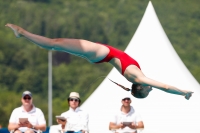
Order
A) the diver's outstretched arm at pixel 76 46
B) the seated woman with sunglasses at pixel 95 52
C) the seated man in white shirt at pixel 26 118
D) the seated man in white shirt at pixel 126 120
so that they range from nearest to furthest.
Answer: the seated woman with sunglasses at pixel 95 52
the diver's outstretched arm at pixel 76 46
the seated man in white shirt at pixel 26 118
the seated man in white shirt at pixel 126 120

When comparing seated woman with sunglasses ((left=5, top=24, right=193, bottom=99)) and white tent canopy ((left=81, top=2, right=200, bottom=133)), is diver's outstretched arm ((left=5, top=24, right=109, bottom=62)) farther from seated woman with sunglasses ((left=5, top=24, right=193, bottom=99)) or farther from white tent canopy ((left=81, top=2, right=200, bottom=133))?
white tent canopy ((left=81, top=2, right=200, bottom=133))

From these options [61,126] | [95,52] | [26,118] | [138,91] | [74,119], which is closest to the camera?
[138,91]

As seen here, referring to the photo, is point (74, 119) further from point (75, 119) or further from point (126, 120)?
point (126, 120)

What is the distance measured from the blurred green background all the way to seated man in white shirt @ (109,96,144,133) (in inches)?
1294

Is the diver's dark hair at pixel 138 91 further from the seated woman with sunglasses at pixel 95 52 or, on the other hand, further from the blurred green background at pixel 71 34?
the blurred green background at pixel 71 34

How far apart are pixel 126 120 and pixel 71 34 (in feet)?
203

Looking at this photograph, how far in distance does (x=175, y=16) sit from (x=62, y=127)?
7020 cm

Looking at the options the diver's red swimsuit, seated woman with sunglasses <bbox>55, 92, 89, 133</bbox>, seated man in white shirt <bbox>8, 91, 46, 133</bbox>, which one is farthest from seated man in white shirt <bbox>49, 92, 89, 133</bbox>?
the diver's red swimsuit

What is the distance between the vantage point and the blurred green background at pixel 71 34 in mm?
60469

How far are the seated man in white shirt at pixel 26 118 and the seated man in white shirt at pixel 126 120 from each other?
1.48 m

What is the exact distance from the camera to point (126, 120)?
44.0 feet

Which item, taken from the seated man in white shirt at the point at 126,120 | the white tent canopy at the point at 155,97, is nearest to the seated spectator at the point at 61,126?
the seated man in white shirt at the point at 126,120

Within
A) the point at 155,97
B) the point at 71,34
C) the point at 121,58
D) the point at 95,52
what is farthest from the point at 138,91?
the point at 71,34

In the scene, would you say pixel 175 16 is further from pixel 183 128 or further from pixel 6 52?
pixel 183 128
